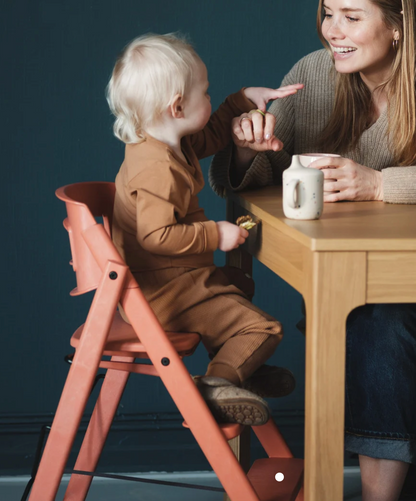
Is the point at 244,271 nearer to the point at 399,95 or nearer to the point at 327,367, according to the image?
the point at 399,95

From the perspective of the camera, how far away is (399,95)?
5.65 ft

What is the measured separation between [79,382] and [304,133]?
0.93 metres

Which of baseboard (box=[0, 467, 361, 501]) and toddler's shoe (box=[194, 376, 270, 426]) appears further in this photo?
baseboard (box=[0, 467, 361, 501])

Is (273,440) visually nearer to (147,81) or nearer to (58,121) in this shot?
(147,81)

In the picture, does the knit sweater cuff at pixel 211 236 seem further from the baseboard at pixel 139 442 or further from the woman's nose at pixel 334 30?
the baseboard at pixel 139 442

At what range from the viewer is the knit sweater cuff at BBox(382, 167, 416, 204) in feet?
4.82

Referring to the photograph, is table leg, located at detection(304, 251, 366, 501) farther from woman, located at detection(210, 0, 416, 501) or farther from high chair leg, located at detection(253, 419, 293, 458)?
high chair leg, located at detection(253, 419, 293, 458)

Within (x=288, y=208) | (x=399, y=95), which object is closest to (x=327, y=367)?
(x=288, y=208)

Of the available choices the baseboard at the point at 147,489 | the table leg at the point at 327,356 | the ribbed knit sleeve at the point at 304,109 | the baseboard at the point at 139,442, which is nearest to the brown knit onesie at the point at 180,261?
the table leg at the point at 327,356

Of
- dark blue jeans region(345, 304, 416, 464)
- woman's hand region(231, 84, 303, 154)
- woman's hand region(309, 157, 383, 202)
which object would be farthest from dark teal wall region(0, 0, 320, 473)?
dark blue jeans region(345, 304, 416, 464)

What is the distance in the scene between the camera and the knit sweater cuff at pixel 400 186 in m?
1.47

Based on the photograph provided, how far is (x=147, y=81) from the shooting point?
1.42 metres

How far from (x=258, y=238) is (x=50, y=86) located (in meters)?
1.09

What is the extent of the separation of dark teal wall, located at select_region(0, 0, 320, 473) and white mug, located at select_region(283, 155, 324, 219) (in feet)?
3.75
